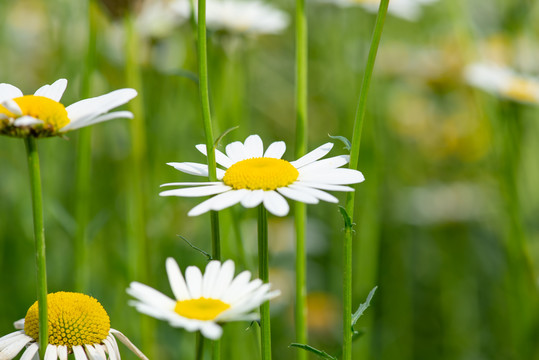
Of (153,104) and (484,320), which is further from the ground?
(153,104)

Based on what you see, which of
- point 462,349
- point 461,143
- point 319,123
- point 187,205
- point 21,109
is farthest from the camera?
point 319,123

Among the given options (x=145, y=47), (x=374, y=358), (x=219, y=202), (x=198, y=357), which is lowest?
(x=374, y=358)

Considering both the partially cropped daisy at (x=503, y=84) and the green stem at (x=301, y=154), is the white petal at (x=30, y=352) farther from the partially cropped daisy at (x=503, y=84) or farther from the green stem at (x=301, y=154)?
the partially cropped daisy at (x=503, y=84)

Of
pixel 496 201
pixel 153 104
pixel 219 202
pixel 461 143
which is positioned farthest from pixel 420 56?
pixel 219 202

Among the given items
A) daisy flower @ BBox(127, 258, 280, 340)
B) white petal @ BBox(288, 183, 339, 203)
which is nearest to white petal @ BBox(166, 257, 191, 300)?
daisy flower @ BBox(127, 258, 280, 340)

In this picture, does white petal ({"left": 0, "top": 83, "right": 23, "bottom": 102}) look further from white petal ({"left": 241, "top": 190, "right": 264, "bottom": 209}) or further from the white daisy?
the white daisy

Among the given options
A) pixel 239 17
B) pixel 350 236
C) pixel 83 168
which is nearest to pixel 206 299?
pixel 350 236

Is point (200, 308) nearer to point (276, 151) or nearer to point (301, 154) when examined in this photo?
point (276, 151)

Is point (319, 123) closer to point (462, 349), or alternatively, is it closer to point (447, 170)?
point (447, 170)
